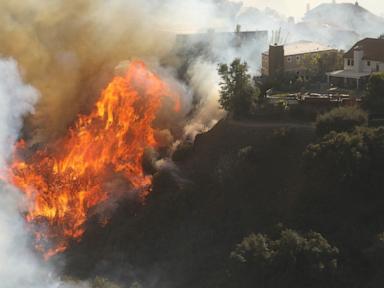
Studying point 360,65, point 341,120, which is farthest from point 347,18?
point 341,120

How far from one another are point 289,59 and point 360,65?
27.7 feet

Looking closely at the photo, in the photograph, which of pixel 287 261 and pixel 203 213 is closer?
pixel 287 261

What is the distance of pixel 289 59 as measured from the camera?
5506 centimetres

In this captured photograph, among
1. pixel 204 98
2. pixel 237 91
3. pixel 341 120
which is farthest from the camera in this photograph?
pixel 204 98

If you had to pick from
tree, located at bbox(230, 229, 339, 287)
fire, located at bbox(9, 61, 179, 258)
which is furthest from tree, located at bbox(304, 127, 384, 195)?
fire, located at bbox(9, 61, 179, 258)

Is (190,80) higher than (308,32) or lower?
lower

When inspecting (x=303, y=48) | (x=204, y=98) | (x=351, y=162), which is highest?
(x=303, y=48)

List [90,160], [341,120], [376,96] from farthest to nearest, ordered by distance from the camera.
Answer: [90,160] < [376,96] < [341,120]

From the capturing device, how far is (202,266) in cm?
3228

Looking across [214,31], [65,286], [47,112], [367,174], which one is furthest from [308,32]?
[65,286]

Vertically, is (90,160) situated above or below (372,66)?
below

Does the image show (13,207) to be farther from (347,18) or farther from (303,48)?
(347,18)

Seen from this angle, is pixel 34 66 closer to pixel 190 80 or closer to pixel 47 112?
pixel 47 112

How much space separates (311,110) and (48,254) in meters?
18.4
